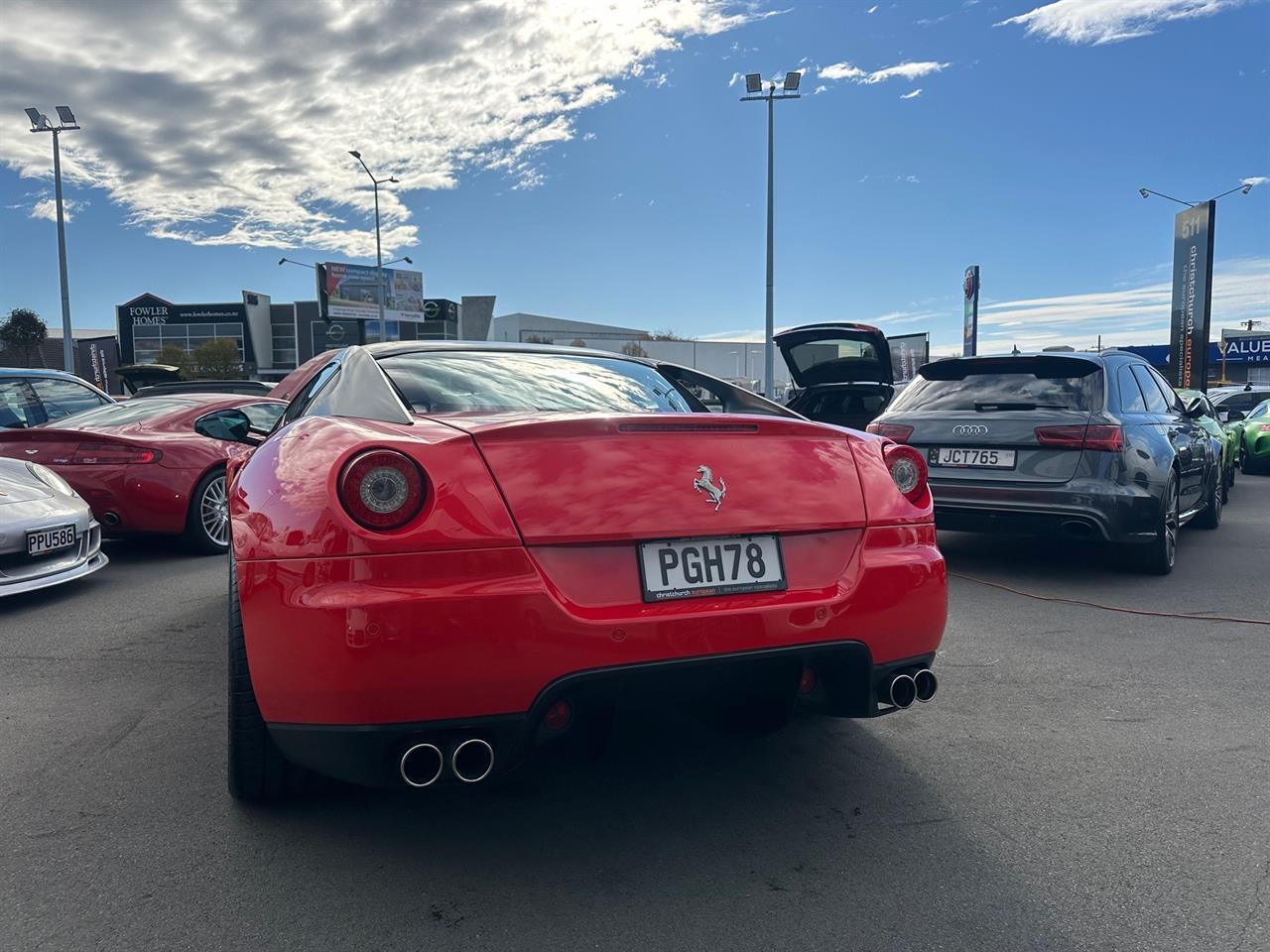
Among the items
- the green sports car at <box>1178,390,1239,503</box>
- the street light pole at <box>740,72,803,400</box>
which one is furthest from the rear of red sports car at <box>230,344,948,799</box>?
the street light pole at <box>740,72,803,400</box>

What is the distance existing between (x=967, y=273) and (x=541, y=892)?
38.6 meters

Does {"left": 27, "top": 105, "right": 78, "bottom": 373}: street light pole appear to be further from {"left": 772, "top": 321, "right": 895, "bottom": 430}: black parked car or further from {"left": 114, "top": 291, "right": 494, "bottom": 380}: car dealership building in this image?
{"left": 114, "top": 291, "right": 494, "bottom": 380}: car dealership building

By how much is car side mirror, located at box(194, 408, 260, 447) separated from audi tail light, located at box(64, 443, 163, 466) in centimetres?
276

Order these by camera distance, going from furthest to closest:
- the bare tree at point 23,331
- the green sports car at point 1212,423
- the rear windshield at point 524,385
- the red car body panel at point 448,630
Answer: the bare tree at point 23,331 → the green sports car at point 1212,423 → the rear windshield at point 524,385 → the red car body panel at point 448,630

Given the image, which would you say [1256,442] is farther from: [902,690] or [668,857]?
[668,857]

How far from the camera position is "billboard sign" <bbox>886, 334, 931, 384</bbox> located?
4056 centimetres


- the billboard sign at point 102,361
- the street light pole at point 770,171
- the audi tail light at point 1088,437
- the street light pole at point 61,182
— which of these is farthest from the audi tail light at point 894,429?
the billboard sign at point 102,361

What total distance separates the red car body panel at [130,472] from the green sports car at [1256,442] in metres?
14.4

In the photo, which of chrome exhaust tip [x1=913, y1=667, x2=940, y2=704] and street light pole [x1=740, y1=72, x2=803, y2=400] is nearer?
chrome exhaust tip [x1=913, y1=667, x2=940, y2=704]

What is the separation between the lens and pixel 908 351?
41250 mm

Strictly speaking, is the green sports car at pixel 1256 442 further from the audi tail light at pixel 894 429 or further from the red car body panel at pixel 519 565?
the red car body panel at pixel 519 565

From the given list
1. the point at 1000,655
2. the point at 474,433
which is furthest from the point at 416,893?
the point at 1000,655

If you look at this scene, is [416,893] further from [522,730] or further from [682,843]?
[682,843]

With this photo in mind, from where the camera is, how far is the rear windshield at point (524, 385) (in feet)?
8.70
